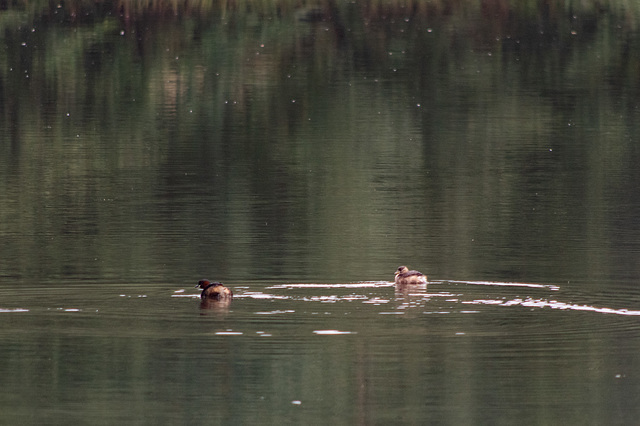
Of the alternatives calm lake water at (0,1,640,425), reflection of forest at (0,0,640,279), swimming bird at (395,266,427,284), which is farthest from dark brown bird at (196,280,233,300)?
reflection of forest at (0,0,640,279)

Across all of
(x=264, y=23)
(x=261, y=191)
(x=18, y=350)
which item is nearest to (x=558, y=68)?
(x=264, y=23)

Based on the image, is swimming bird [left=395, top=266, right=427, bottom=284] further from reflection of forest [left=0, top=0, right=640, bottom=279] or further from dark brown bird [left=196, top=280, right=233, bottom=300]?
reflection of forest [left=0, top=0, right=640, bottom=279]

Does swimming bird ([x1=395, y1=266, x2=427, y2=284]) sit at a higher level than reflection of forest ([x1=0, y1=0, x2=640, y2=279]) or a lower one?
lower

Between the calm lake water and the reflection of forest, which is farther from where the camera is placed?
the reflection of forest

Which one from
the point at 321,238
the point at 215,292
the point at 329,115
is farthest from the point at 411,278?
the point at 329,115

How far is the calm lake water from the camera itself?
11.1 m

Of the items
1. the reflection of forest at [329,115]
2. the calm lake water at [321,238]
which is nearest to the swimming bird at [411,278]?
the calm lake water at [321,238]

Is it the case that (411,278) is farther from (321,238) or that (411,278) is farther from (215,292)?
(321,238)

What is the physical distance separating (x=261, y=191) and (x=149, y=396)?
12.0 m

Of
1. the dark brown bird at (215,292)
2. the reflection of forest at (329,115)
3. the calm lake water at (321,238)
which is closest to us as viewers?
the calm lake water at (321,238)

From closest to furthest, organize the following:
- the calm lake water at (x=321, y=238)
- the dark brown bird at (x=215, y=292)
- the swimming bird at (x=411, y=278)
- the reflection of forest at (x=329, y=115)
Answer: the calm lake water at (x=321, y=238), the dark brown bird at (x=215, y=292), the swimming bird at (x=411, y=278), the reflection of forest at (x=329, y=115)

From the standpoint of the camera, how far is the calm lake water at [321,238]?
1114cm

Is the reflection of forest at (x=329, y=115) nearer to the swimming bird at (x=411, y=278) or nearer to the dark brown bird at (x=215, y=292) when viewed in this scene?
the swimming bird at (x=411, y=278)

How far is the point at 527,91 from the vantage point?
125ft
